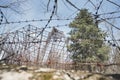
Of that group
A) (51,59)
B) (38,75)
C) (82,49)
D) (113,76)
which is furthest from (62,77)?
(82,49)

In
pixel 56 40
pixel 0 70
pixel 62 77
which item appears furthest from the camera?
pixel 56 40

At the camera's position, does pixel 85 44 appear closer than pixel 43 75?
No

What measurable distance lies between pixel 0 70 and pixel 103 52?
88.0 feet

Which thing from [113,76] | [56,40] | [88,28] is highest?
[88,28]

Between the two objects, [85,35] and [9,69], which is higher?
[85,35]

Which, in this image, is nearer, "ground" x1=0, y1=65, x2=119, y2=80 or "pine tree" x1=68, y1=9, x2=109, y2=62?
"ground" x1=0, y1=65, x2=119, y2=80

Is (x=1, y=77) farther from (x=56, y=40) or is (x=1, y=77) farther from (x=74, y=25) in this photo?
(x=74, y=25)

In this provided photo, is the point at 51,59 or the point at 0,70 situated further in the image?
the point at 51,59

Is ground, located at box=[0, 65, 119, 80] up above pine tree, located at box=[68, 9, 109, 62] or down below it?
below

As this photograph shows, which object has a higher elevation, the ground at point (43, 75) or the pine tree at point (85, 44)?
the pine tree at point (85, 44)

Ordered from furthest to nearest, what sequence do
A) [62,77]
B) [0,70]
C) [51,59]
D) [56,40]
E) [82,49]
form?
1. [82,49]
2. [56,40]
3. [51,59]
4. [0,70]
5. [62,77]

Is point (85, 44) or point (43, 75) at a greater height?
point (85, 44)

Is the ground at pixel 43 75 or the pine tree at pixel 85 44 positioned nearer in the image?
the ground at pixel 43 75

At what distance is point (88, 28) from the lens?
30.7 metres
